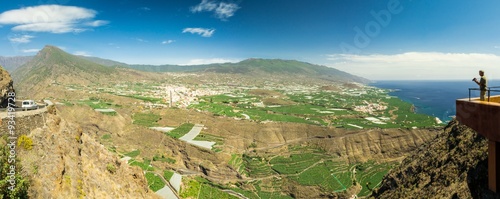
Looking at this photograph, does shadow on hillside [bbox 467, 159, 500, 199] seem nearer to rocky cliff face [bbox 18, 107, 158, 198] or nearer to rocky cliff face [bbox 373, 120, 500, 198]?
rocky cliff face [bbox 373, 120, 500, 198]

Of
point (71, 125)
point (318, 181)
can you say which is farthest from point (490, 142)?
point (318, 181)

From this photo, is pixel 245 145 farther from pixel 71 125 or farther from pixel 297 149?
pixel 71 125

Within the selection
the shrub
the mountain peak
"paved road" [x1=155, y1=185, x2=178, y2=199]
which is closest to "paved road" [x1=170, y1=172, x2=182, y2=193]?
"paved road" [x1=155, y1=185, x2=178, y2=199]

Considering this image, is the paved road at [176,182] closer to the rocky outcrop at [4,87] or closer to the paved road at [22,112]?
the paved road at [22,112]

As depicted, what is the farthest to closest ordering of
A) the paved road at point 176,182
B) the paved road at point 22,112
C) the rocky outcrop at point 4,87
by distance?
the paved road at point 176,182, the rocky outcrop at point 4,87, the paved road at point 22,112

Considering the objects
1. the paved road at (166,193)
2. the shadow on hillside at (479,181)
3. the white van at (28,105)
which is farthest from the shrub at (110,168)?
the shadow on hillside at (479,181)

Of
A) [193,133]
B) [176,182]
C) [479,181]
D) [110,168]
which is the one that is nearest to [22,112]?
[110,168]

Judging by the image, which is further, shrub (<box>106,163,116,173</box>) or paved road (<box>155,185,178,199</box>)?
paved road (<box>155,185,178,199</box>)
